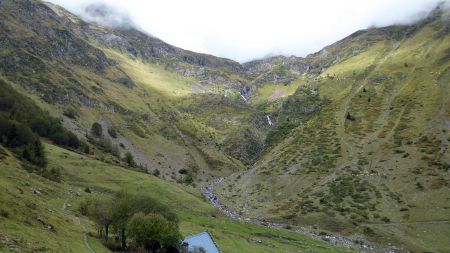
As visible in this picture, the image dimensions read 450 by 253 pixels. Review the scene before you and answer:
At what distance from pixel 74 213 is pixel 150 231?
25077mm

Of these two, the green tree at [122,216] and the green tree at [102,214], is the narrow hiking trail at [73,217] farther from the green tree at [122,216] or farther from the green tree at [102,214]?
the green tree at [122,216]

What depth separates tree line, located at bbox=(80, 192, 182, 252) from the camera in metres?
57.7

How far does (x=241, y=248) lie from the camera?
8069 centimetres

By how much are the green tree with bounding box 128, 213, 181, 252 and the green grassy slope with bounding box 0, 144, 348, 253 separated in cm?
A: 468

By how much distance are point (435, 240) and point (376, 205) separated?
83.6 ft

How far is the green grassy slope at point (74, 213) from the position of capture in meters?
45.7

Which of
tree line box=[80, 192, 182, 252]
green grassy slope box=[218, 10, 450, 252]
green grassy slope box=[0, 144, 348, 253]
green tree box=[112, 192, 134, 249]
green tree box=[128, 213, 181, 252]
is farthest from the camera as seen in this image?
green grassy slope box=[218, 10, 450, 252]

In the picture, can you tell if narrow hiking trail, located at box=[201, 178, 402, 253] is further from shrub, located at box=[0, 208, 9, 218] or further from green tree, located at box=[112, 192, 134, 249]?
shrub, located at box=[0, 208, 9, 218]

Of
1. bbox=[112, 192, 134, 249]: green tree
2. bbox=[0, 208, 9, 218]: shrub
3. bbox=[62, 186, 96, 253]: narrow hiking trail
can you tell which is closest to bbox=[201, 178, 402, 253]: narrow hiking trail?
bbox=[62, 186, 96, 253]: narrow hiking trail

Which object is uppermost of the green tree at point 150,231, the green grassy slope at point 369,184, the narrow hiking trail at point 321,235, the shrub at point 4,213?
the shrub at point 4,213

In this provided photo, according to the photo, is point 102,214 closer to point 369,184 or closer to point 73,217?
point 73,217

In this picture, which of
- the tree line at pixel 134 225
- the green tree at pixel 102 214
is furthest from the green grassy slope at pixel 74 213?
the tree line at pixel 134 225

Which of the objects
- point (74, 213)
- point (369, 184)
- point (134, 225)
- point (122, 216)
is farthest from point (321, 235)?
point (134, 225)

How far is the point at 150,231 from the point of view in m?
57.4
